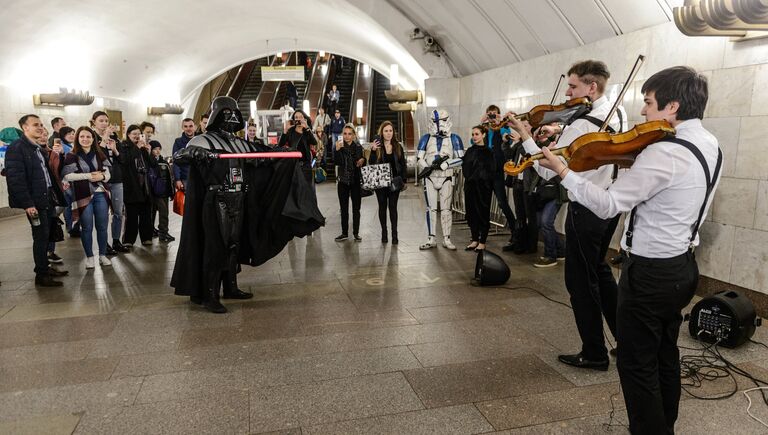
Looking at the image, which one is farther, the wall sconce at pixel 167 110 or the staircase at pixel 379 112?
the staircase at pixel 379 112

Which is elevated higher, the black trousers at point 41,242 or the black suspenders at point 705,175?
the black suspenders at point 705,175

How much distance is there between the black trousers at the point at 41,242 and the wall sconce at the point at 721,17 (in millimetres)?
6505

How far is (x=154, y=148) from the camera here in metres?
8.73

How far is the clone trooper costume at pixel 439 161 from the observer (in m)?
7.16

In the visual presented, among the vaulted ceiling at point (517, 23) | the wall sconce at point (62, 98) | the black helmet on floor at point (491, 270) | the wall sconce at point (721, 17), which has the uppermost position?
the vaulted ceiling at point (517, 23)

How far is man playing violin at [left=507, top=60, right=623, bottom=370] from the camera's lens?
329 cm

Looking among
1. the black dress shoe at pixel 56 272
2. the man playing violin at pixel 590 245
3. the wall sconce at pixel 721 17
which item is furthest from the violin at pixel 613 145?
the black dress shoe at pixel 56 272

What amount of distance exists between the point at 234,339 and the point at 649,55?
512 cm

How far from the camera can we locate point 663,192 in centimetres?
222

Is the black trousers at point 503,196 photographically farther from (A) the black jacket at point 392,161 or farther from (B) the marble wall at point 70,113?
(B) the marble wall at point 70,113

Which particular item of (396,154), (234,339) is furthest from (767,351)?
(396,154)

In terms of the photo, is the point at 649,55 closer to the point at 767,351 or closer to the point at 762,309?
the point at 762,309

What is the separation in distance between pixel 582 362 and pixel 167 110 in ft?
58.0

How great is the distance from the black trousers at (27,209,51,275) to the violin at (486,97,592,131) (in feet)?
16.3
